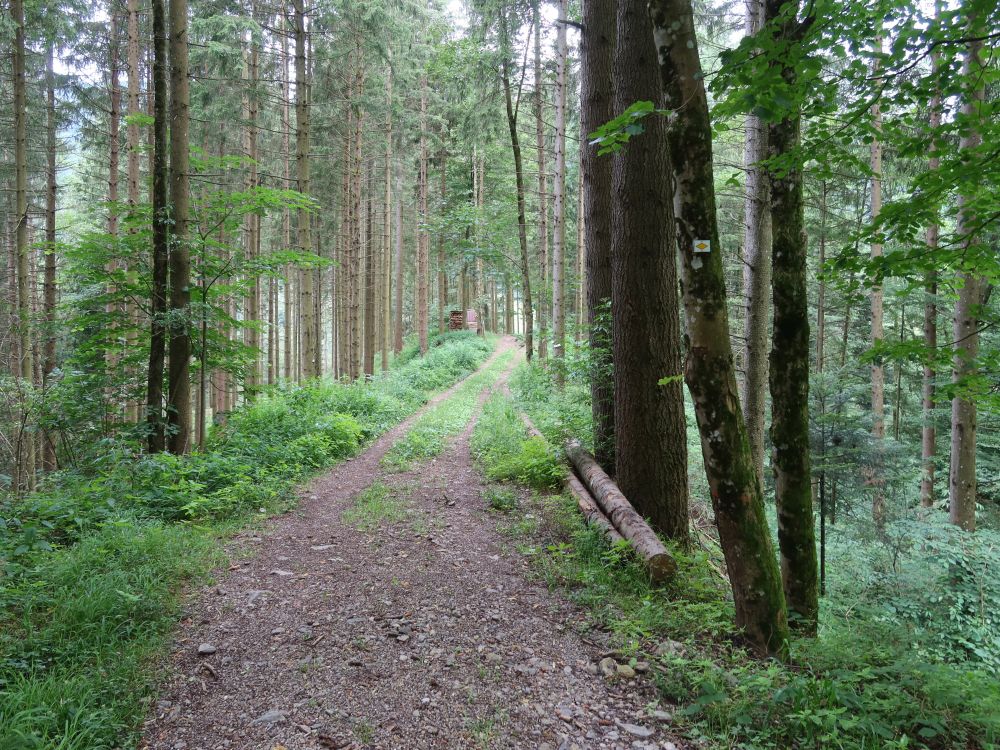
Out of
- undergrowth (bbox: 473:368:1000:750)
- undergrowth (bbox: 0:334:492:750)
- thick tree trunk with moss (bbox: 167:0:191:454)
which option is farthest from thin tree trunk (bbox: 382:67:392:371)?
undergrowth (bbox: 473:368:1000:750)

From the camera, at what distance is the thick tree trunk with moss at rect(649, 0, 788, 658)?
10.4 ft

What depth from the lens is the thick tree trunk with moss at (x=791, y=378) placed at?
361 centimetres

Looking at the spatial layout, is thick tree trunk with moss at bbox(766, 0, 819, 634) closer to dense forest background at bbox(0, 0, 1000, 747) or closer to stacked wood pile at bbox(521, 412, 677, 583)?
dense forest background at bbox(0, 0, 1000, 747)

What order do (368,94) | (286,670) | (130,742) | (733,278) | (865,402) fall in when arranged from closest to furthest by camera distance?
(130,742) < (286,670) < (865,402) < (368,94) < (733,278)

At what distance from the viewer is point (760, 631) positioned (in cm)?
352

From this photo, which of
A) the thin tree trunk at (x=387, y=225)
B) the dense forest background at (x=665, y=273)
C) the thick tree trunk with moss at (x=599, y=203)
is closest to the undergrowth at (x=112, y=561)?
the dense forest background at (x=665, y=273)

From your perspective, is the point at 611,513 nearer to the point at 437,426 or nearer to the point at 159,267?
the point at 437,426

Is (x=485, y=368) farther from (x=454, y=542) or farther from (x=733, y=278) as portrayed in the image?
(x=454, y=542)

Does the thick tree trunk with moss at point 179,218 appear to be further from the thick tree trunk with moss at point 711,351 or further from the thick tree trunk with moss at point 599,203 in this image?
the thick tree trunk with moss at point 711,351

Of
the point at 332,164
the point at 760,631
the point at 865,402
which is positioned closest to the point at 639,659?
the point at 760,631

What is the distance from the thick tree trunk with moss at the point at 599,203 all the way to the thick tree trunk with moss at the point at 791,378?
3229 millimetres

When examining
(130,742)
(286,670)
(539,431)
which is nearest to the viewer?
(130,742)

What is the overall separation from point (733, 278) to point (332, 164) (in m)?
15.8

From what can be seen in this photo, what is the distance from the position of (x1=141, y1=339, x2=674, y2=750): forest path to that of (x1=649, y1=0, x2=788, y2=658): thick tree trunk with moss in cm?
105
